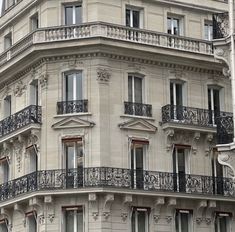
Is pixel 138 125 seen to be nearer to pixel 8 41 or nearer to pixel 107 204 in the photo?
pixel 107 204

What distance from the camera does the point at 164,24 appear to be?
134 feet

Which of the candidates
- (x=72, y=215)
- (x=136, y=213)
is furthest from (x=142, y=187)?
(x=72, y=215)

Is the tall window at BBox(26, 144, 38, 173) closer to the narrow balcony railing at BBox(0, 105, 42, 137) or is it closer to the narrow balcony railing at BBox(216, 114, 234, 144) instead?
the narrow balcony railing at BBox(0, 105, 42, 137)

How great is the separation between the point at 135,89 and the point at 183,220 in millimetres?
6792

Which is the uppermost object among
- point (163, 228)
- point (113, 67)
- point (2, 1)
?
point (2, 1)

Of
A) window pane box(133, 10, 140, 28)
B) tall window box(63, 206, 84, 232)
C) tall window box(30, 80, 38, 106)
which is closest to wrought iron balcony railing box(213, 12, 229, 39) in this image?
window pane box(133, 10, 140, 28)

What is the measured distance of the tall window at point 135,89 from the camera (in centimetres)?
3881

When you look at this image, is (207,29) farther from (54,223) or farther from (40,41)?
(54,223)

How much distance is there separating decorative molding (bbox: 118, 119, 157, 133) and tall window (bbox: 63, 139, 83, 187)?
88.8 inches

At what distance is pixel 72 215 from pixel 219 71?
11.0 metres

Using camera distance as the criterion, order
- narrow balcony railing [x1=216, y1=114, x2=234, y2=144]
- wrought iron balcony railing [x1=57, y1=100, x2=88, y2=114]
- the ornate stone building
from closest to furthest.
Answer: narrow balcony railing [x1=216, y1=114, x2=234, y2=144] → the ornate stone building → wrought iron balcony railing [x1=57, y1=100, x2=88, y2=114]

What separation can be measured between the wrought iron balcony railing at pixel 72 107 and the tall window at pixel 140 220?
17.5 ft

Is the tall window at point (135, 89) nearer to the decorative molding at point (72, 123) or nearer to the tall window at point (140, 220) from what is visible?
the decorative molding at point (72, 123)

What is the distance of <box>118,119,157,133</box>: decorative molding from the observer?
37.8m
